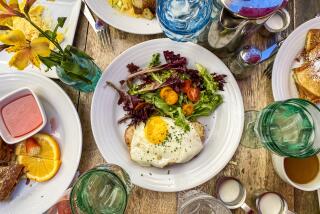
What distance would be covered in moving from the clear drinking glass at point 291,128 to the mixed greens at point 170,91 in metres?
0.21

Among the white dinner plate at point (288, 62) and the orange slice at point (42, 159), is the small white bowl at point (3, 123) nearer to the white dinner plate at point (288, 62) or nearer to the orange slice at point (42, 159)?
the orange slice at point (42, 159)

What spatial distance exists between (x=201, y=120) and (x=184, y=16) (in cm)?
37

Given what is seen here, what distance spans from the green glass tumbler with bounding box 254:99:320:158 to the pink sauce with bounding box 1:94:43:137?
29.2 inches

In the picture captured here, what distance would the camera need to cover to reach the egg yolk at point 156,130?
48.4 inches

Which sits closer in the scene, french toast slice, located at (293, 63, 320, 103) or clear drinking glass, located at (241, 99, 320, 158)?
clear drinking glass, located at (241, 99, 320, 158)

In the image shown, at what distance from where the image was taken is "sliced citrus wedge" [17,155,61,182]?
126 centimetres

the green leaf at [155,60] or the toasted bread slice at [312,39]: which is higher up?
the toasted bread slice at [312,39]

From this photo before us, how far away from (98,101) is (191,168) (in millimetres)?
390

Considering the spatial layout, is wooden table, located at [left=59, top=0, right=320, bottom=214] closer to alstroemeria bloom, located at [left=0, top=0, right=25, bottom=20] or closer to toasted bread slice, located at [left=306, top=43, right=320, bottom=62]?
toasted bread slice, located at [left=306, top=43, right=320, bottom=62]

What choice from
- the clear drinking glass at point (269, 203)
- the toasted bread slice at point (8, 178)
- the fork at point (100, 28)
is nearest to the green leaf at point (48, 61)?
the fork at point (100, 28)

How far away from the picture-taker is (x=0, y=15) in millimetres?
946

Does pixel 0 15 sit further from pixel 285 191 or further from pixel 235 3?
pixel 285 191

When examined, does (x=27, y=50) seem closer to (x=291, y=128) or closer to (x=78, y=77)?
(x=78, y=77)

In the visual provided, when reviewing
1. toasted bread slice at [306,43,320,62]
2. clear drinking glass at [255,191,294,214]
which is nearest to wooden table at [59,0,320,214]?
clear drinking glass at [255,191,294,214]
